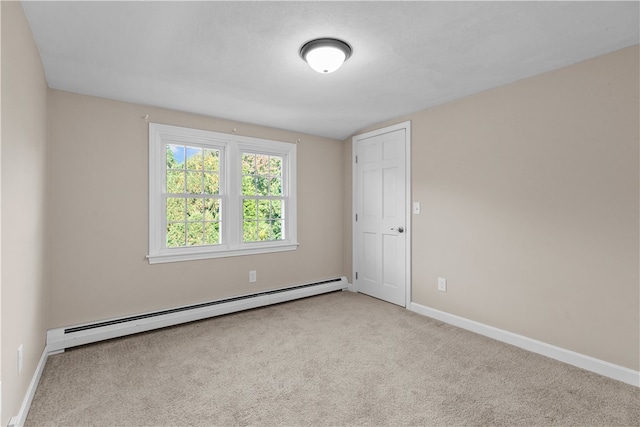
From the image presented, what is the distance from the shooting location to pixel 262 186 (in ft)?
13.2

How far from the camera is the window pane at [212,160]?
11.9ft

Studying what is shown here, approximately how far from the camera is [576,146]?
2.39 metres

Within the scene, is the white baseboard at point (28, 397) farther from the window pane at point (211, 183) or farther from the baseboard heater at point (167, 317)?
the window pane at point (211, 183)

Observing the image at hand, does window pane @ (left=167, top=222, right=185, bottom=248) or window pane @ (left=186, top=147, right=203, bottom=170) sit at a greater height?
window pane @ (left=186, top=147, right=203, bottom=170)

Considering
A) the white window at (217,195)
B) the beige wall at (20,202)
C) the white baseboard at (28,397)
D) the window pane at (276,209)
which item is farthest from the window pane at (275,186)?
the white baseboard at (28,397)

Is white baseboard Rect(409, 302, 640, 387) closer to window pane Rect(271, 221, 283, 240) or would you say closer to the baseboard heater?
the baseboard heater

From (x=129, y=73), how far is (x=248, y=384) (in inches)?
97.6

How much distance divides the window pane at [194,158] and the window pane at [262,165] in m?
0.71

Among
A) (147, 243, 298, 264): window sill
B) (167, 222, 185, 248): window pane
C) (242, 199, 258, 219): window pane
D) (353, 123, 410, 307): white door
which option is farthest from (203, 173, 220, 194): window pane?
(353, 123, 410, 307): white door

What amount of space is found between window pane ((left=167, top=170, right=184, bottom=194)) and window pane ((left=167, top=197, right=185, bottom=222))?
0.09 m

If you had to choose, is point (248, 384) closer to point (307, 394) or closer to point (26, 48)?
point (307, 394)

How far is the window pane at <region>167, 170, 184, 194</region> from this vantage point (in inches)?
133

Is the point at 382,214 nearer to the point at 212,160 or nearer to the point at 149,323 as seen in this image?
the point at 212,160

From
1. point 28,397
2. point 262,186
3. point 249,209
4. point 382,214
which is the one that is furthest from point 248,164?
point 28,397
